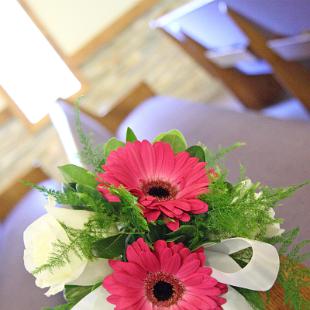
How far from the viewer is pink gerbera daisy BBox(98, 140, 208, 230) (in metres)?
0.53

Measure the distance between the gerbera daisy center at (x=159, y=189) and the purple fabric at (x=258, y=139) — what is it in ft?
1.24

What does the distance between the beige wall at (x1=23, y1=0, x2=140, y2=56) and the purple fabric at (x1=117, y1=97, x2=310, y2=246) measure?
1.38 metres

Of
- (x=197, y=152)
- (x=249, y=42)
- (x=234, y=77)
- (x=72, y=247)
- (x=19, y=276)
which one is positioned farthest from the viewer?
(x=234, y=77)

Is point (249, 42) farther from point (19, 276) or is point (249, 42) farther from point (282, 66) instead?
point (19, 276)

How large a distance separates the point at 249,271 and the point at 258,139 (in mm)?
696

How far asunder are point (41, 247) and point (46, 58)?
2.44 m

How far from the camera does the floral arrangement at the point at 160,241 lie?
1.71 ft

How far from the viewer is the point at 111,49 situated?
286cm

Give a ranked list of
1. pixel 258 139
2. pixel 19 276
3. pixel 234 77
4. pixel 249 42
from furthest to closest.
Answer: pixel 234 77 → pixel 249 42 → pixel 258 139 → pixel 19 276

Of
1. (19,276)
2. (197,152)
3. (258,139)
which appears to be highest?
(197,152)

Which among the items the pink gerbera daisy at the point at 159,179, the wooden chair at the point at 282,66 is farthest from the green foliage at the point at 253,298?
the wooden chair at the point at 282,66

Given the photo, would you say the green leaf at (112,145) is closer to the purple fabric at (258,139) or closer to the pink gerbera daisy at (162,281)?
the pink gerbera daisy at (162,281)

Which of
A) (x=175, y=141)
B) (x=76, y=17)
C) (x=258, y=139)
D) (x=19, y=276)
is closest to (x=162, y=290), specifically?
(x=175, y=141)

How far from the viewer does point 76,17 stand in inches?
110
